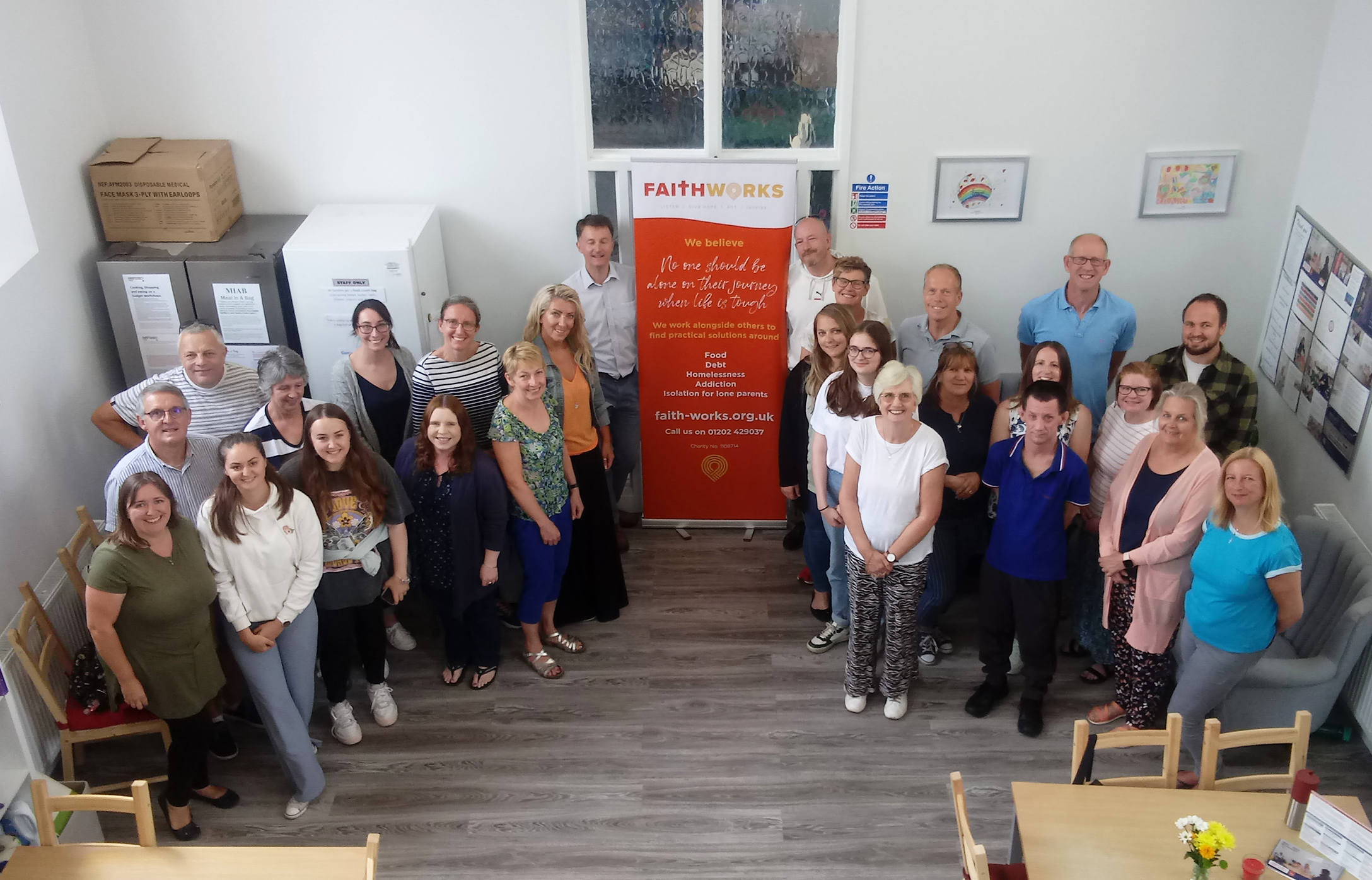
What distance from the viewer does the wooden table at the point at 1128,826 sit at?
287 centimetres

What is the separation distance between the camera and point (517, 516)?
443cm

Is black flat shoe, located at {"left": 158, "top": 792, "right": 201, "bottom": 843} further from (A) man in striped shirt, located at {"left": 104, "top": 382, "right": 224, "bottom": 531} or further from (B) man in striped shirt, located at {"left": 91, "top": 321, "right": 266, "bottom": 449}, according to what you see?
(B) man in striped shirt, located at {"left": 91, "top": 321, "right": 266, "bottom": 449}

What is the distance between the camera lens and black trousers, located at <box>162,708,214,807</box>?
3.87 meters

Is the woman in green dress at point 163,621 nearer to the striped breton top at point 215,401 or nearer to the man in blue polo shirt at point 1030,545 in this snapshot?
the striped breton top at point 215,401

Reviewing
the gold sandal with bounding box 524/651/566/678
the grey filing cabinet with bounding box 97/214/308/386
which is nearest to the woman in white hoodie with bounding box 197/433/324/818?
the gold sandal with bounding box 524/651/566/678

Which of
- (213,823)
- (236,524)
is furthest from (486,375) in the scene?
(213,823)

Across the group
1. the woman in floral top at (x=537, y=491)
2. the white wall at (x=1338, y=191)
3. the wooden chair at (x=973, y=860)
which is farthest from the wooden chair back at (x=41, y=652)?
the white wall at (x=1338, y=191)

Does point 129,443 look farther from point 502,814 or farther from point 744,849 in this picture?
point 744,849

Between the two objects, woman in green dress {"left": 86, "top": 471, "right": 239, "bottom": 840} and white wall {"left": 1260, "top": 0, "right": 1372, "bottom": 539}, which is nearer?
woman in green dress {"left": 86, "top": 471, "right": 239, "bottom": 840}

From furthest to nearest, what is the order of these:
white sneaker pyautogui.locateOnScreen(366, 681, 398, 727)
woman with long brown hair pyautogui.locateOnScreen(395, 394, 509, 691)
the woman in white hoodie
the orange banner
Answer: the orange banner, white sneaker pyautogui.locateOnScreen(366, 681, 398, 727), woman with long brown hair pyautogui.locateOnScreen(395, 394, 509, 691), the woman in white hoodie

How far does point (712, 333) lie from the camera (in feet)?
17.6

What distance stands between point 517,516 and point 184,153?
235cm

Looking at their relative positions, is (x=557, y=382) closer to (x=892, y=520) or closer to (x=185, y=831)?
(x=892, y=520)

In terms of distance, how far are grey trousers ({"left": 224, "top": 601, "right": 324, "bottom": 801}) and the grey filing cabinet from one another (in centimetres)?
155
